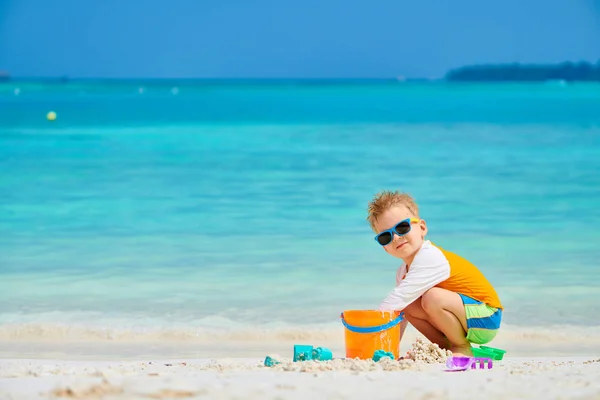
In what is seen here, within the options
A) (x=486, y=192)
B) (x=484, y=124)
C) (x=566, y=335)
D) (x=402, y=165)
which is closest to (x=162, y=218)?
(x=486, y=192)

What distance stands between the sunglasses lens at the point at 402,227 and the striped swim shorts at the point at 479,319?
1.09 ft

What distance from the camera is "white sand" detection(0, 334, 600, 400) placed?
9.11 feet

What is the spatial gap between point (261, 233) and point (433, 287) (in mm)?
4597

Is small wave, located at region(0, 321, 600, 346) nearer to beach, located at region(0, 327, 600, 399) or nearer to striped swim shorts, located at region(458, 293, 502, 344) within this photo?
beach, located at region(0, 327, 600, 399)

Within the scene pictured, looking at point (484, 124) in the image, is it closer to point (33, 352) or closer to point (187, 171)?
point (187, 171)

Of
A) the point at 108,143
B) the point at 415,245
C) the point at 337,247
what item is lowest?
the point at 415,245

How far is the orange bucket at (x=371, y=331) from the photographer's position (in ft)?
11.4

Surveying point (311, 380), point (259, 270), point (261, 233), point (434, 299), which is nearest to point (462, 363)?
point (434, 299)

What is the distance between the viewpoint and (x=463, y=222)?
8.77 m

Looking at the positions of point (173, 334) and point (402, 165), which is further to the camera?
point (402, 165)

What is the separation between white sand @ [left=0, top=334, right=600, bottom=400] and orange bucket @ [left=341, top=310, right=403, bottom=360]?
0.48ft

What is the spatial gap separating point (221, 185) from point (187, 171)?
2210mm

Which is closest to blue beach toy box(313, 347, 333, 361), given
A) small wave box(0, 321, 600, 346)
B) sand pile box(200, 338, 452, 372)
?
sand pile box(200, 338, 452, 372)

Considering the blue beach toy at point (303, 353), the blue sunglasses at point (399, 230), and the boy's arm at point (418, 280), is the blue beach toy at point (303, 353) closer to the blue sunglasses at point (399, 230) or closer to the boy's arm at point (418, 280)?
the boy's arm at point (418, 280)
